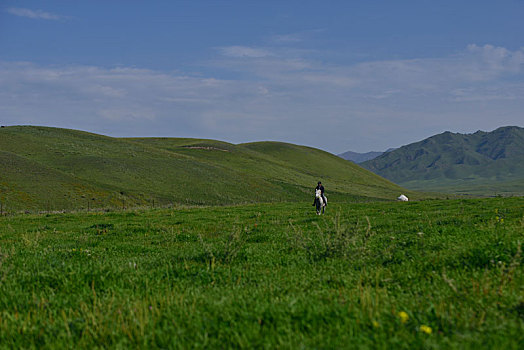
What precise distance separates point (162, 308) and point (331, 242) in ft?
14.9

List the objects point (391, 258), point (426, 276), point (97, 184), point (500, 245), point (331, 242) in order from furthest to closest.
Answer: point (97, 184) < point (331, 242) < point (391, 258) < point (500, 245) < point (426, 276)

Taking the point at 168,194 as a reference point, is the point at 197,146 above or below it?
above

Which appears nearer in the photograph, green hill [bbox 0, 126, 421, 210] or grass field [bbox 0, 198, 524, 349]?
grass field [bbox 0, 198, 524, 349]

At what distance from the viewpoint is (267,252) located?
962 centimetres

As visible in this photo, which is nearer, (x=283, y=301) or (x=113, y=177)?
(x=283, y=301)

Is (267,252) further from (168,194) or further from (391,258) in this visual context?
(168,194)

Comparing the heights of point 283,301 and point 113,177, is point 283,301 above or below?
below

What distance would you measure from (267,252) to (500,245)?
4716mm

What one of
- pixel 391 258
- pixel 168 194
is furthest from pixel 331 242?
pixel 168 194

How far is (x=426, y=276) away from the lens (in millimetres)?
6426

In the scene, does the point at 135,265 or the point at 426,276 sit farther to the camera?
the point at 135,265

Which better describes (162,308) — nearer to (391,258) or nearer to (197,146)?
(391,258)

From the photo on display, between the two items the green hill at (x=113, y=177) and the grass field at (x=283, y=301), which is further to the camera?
the green hill at (x=113, y=177)

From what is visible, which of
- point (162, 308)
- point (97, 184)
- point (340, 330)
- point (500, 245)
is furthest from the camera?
point (97, 184)
